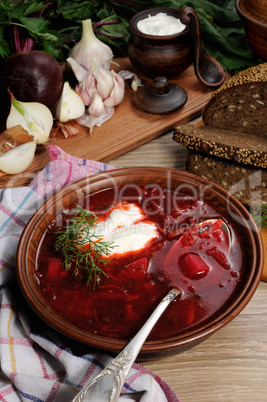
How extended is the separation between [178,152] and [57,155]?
81 centimetres

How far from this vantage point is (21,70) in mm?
2855

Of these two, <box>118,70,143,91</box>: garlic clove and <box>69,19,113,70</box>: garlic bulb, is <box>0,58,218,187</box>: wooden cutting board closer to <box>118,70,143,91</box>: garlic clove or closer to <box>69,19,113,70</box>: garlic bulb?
<box>118,70,143,91</box>: garlic clove

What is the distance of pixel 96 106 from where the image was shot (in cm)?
300

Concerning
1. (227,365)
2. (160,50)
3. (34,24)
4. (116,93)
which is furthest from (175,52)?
(227,365)

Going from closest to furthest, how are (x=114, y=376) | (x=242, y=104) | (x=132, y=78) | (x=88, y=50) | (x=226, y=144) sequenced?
(x=114, y=376)
(x=226, y=144)
(x=242, y=104)
(x=88, y=50)
(x=132, y=78)

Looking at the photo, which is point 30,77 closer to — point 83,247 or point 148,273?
point 83,247

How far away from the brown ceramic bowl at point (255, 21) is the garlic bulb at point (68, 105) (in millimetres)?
1334

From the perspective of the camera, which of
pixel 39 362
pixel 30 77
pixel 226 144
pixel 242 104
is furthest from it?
pixel 30 77

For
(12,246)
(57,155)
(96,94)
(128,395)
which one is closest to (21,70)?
(96,94)

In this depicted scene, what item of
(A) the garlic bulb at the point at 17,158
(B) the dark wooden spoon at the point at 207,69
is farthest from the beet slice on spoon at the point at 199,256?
(B) the dark wooden spoon at the point at 207,69

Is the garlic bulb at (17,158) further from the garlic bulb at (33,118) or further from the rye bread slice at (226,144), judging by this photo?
the rye bread slice at (226,144)

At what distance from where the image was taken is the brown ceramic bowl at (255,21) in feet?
10.2

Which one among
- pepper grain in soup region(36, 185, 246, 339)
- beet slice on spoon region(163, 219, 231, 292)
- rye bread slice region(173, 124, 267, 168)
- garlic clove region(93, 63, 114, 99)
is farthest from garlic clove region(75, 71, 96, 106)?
beet slice on spoon region(163, 219, 231, 292)

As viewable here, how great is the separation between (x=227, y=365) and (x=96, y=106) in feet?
6.26
